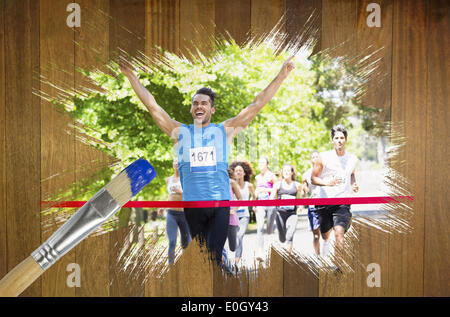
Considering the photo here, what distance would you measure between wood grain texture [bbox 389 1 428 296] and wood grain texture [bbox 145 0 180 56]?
1045 mm

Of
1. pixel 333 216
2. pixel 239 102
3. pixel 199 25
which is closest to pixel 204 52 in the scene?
pixel 199 25

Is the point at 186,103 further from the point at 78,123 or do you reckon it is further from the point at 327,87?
the point at 327,87

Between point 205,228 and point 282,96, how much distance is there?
72 centimetres

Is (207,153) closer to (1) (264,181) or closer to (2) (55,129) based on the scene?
(1) (264,181)

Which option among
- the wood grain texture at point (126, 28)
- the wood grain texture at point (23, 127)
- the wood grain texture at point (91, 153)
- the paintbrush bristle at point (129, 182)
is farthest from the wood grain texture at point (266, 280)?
the paintbrush bristle at point (129, 182)

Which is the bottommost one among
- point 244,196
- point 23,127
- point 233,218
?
point 233,218

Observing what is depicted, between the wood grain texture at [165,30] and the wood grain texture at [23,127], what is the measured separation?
1.82 feet

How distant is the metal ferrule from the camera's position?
0.47 metres

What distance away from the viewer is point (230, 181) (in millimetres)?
1730

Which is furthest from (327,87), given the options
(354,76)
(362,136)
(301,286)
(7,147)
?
(7,147)

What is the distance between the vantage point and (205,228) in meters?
1.73

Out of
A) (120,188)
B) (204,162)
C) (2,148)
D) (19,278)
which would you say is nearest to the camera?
(19,278)

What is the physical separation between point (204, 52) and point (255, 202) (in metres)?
0.75

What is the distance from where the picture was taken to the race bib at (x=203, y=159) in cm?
171
